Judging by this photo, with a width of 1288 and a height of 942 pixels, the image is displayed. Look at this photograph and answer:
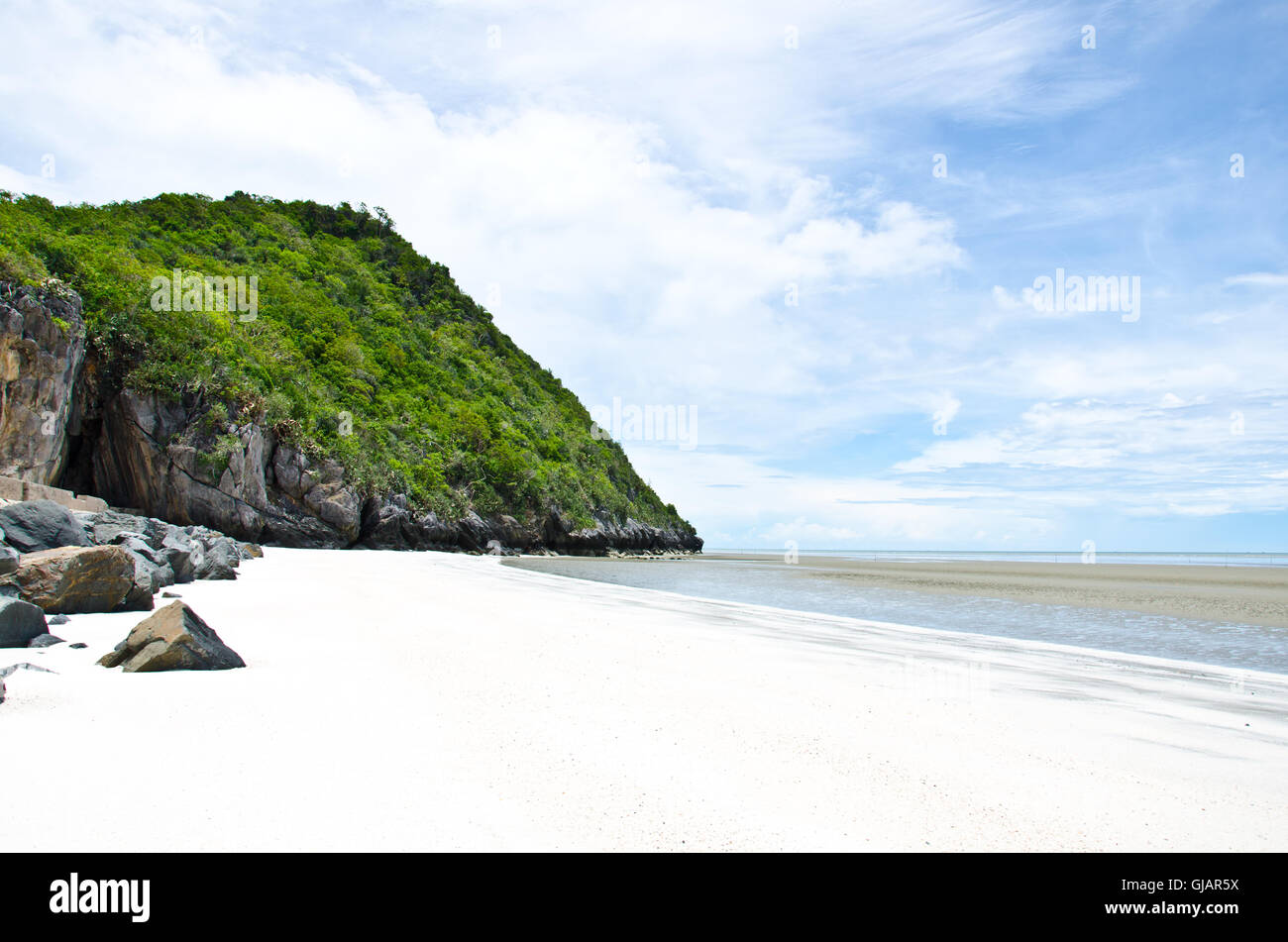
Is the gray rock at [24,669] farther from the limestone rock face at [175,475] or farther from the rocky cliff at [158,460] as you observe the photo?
the limestone rock face at [175,475]

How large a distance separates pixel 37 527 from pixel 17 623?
12.3 ft

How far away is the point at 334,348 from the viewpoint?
53.3 metres

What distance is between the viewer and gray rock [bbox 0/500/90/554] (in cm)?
874

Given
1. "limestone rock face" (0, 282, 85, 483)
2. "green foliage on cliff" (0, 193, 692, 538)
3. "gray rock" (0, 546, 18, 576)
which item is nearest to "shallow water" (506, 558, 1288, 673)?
"gray rock" (0, 546, 18, 576)

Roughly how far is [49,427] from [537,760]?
3109 cm

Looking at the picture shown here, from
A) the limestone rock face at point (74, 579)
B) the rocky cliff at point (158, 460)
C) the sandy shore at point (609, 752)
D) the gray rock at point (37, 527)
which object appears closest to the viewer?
the sandy shore at point (609, 752)

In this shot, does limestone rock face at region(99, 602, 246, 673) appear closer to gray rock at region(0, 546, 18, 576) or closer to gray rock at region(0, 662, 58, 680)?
gray rock at region(0, 662, 58, 680)

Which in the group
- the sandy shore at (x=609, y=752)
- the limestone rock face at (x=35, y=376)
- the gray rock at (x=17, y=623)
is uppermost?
the limestone rock face at (x=35, y=376)

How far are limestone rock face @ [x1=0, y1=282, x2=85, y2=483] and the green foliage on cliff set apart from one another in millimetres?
1336

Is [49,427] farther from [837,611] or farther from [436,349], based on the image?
[436,349]

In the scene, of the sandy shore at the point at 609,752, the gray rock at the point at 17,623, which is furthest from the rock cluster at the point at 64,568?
the sandy shore at the point at 609,752

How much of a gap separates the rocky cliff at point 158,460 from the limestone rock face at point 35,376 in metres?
0.04

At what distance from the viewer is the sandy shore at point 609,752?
2.94 m

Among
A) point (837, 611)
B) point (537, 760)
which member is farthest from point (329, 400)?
point (537, 760)
